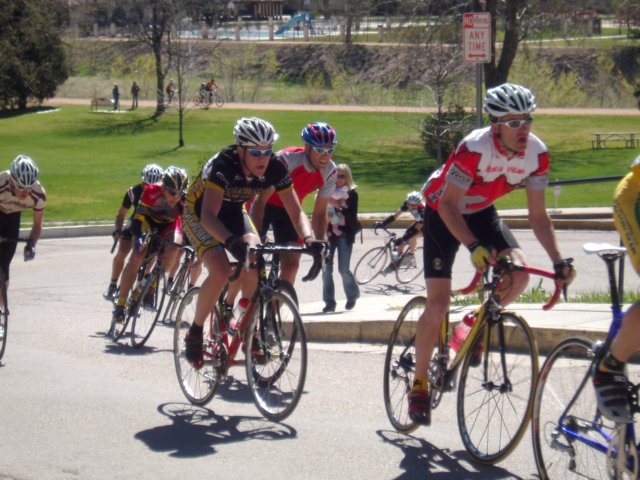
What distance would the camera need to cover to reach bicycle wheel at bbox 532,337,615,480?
5363mm

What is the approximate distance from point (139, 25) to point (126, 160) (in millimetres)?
17599

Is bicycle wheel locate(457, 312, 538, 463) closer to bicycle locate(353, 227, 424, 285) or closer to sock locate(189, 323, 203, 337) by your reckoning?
sock locate(189, 323, 203, 337)

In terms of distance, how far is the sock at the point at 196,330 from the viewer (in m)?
7.90

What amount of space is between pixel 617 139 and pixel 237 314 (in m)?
37.9

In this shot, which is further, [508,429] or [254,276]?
[254,276]

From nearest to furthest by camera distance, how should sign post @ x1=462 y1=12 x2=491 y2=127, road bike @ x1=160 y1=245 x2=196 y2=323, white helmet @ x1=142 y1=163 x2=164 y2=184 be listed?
road bike @ x1=160 y1=245 x2=196 y2=323
white helmet @ x1=142 y1=163 x2=164 y2=184
sign post @ x1=462 y1=12 x2=491 y2=127

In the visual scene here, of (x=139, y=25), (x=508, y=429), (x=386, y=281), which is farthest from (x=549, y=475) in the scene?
(x=139, y=25)

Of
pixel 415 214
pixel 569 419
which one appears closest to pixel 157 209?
pixel 415 214

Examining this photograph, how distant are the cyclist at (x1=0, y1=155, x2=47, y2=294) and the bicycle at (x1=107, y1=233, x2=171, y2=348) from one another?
1.15 metres

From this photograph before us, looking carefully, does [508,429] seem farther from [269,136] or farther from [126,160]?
[126,160]

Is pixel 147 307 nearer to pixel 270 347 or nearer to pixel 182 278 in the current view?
pixel 182 278

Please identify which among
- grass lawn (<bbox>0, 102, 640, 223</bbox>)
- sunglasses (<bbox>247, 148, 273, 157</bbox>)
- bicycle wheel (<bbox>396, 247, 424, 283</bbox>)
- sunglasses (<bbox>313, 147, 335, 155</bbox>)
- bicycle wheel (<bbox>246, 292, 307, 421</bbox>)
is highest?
sunglasses (<bbox>247, 148, 273, 157</bbox>)

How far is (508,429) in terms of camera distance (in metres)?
6.18

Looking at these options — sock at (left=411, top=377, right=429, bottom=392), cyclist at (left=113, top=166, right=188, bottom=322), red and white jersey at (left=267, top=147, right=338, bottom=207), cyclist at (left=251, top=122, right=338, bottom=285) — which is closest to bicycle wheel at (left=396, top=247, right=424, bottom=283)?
cyclist at (left=113, top=166, right=188, bottom=322)
